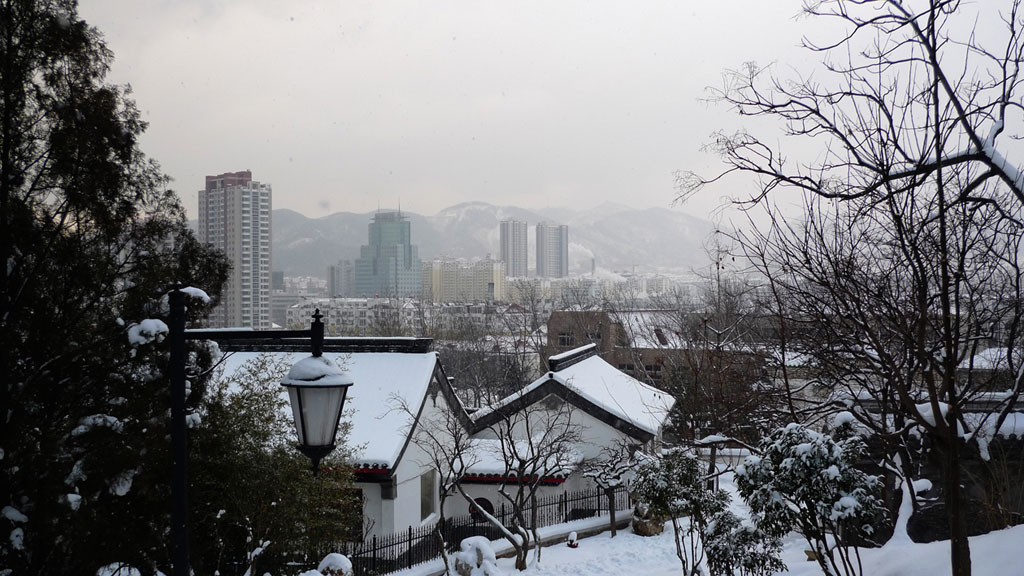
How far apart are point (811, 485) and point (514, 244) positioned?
539 ft

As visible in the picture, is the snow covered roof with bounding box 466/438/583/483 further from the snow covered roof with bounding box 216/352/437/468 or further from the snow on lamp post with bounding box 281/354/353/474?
the snow on lamp post with bounding box 281/354/353/474

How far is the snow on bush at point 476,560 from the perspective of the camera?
10.8m

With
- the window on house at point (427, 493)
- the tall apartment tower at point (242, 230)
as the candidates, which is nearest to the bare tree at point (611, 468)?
the window on house at point (427, 493)

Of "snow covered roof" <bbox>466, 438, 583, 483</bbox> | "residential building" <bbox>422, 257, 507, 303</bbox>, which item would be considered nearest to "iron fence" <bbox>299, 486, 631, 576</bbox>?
"snow covered roof" <bbox>466, 438, 583, 483</bbox>

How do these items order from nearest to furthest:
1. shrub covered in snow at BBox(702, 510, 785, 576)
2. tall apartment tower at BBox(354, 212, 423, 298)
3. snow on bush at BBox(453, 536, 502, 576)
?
shrub covered in snow at BBox(702, 510, 785, 576) → snow on bush at BBox(453, 536, 502, 576) → tall apartment tower at BBox(354, 212, 423, 298)

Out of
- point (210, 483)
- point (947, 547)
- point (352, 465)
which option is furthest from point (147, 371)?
point (947, 547)

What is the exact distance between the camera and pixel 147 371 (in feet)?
21.5

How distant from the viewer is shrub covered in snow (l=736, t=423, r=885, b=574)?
5.46m

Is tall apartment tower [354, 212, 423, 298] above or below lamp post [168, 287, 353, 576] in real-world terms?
above

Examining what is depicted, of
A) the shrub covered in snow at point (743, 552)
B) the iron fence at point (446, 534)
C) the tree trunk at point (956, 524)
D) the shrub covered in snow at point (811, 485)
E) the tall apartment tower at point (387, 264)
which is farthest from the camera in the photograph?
the tall apartment tower at point (387, 264)

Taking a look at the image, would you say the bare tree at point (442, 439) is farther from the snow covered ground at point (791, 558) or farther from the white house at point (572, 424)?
the snow covered ground at point (791, 558)

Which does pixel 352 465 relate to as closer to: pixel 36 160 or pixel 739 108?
pixel 36 160

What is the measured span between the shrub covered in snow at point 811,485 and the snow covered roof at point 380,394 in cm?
749

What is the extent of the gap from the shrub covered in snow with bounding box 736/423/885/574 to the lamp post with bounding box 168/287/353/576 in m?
3.60
